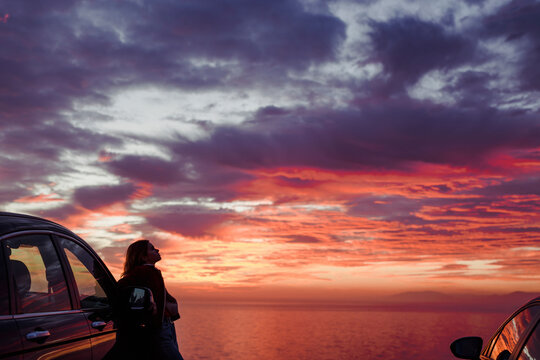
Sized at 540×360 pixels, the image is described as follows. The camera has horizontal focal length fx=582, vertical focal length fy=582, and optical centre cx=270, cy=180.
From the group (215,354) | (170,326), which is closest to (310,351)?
(215,354)

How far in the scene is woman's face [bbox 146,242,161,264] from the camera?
6.21 meters

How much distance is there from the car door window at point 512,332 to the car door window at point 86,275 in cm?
303

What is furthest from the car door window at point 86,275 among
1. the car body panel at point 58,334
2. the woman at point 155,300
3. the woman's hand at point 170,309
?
the woman's hand at point 170,309

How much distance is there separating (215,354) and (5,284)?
186 meters

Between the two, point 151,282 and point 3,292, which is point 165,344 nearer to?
point 151,282

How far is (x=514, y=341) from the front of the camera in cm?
385

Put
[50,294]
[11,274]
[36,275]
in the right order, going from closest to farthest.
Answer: [11,274], [36,275], [50,294]

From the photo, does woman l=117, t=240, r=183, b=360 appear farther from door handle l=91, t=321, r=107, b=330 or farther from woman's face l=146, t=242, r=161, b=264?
door handle l=91, t=321, r=107, b=330

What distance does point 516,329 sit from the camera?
154 inches

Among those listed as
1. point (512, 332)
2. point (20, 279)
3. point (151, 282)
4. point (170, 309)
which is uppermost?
point (151, 282)

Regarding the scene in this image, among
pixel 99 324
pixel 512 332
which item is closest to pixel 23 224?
pixel 99 324

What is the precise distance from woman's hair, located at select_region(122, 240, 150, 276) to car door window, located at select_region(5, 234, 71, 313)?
7.05 ft

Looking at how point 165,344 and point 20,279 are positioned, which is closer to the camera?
point 20,279

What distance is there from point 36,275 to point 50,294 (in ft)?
0.63
